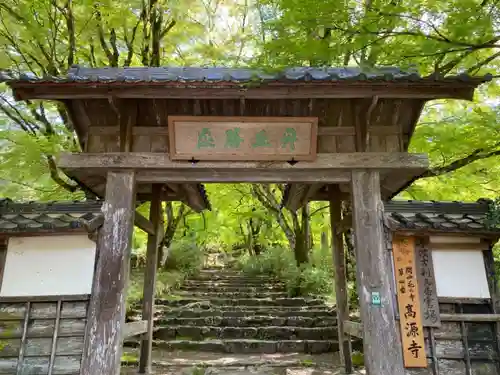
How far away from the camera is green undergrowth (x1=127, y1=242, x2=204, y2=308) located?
513 inches

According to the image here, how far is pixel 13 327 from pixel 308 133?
16.1ft

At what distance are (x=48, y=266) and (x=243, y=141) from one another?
3.30m

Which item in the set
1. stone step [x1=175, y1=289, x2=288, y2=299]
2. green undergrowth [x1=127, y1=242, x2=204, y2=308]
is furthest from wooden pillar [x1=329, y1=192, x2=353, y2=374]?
green undergrowth [x1=127, y1=242, x2=204, y2=308]

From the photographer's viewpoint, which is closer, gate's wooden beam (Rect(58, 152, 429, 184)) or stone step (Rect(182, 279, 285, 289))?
gate's wooden beam (Rect(58, 152, 429, 184))

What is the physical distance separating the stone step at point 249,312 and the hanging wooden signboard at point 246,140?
720 cm

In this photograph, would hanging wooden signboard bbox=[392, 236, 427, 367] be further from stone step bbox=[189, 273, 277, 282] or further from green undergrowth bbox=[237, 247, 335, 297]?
stone step bbox=[189, 273, 277, 282]

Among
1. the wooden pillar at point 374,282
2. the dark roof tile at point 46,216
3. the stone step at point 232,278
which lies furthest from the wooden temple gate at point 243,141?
the stone step at point 232,278

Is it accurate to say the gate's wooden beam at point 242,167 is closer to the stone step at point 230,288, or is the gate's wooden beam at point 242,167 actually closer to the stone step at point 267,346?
the stone step at point 267,346

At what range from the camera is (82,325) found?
16.7 ft

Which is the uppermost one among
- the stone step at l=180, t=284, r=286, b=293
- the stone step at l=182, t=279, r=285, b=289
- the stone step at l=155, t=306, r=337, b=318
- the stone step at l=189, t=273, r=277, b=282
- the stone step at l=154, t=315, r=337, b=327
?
the stone step at l=189, t=273, r=277, b=282

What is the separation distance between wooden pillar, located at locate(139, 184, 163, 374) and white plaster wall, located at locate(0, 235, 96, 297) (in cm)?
265

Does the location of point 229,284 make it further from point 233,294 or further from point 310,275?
point 310,275

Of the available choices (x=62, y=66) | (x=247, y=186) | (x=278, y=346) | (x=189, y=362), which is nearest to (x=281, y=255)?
(x=247, y=186)

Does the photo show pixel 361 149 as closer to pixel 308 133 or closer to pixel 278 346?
pixel 308 133
